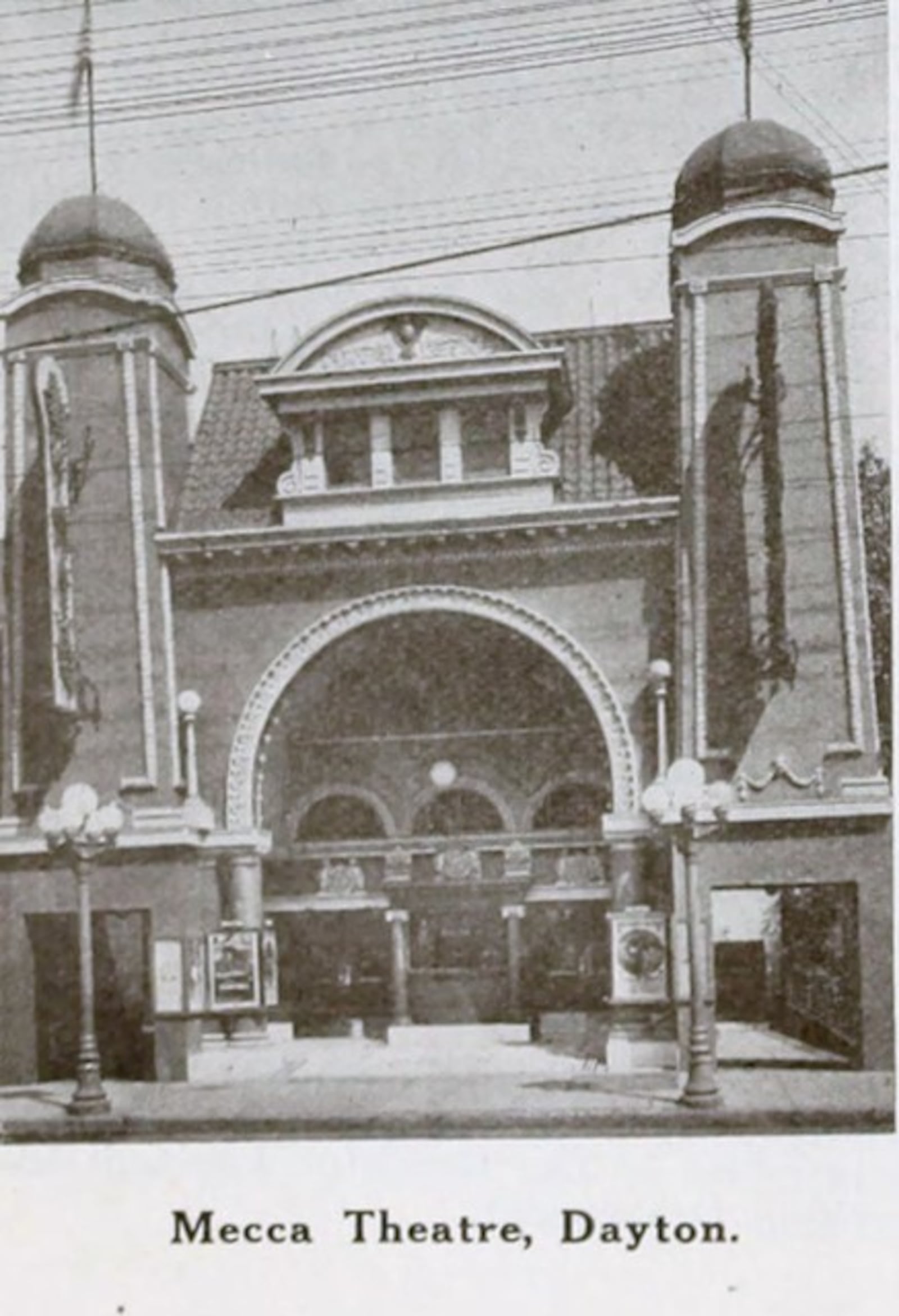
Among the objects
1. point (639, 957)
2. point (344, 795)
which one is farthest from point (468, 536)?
point (639, 957)

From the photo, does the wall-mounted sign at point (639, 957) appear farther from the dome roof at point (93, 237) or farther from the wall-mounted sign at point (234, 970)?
the dome roof at point (93, 237)

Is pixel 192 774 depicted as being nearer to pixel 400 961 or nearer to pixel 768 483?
pixel 400 961

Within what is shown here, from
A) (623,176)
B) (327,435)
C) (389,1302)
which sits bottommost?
(389,1302)

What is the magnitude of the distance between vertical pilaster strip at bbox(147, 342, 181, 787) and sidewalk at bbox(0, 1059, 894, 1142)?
2762 mm

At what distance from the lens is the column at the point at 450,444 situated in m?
13.1

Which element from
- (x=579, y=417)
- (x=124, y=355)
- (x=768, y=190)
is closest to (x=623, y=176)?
(x=768, y=190)

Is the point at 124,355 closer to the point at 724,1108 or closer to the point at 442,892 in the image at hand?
the point at 442,892

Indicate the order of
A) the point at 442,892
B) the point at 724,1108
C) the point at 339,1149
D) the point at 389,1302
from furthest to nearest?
the point at 442,892, the point at 724,1108, the point at 339,1149, the point at 389,1302

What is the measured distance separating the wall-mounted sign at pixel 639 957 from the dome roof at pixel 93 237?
6.39m

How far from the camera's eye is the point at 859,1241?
7.41 meters

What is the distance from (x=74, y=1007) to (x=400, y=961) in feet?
9.66

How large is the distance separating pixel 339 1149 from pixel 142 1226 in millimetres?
1032

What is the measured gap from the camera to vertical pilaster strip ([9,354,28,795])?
12.9m

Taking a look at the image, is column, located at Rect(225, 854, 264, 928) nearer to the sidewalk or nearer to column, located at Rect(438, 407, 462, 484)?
the sidewalk
